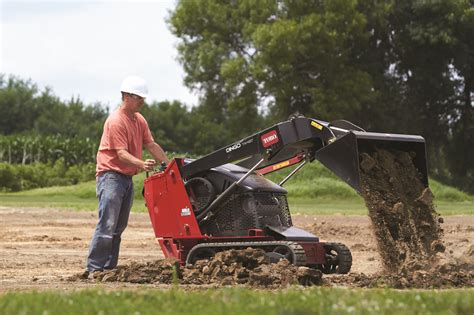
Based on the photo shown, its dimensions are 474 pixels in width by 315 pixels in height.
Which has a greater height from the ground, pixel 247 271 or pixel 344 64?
pixel 344 64

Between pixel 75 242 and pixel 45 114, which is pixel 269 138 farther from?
pixel 45 114

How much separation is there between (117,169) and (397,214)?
333 cm

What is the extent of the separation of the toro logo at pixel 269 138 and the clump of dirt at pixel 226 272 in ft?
4.17

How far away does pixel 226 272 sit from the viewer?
35.7 feet

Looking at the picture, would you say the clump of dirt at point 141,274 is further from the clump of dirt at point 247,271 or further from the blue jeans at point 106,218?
the blue jeans at point 106,218

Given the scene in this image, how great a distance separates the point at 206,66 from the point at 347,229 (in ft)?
112

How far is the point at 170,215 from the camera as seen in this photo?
12.2 m

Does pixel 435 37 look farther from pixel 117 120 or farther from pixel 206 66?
pixel 117 120

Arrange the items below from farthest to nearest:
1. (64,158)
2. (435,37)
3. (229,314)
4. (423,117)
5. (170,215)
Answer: (64,158), (423,117), (435,37), (170,215), (229,314)

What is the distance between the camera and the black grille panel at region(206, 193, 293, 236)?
11.8 m

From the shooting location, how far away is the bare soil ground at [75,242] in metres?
12.3

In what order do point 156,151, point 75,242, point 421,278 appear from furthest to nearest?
point 75,242 < point 156,151 < point 421,278

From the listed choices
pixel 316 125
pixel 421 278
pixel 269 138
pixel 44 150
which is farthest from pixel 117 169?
pixel 44 150

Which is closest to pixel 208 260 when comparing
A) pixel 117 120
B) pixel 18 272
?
pixel 117 120
